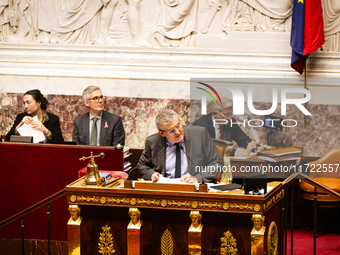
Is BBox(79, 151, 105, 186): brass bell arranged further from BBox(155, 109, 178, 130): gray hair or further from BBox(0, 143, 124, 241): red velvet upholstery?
BBox(0, 143, 124, 241): red velvet upholstery

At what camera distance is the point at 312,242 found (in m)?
5.16

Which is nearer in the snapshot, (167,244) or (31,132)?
(167,244)

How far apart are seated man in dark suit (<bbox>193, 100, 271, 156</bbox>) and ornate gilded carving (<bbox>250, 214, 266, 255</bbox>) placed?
2.73 meters

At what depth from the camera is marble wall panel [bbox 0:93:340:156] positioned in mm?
6582

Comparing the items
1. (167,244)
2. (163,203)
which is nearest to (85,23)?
(163,203)

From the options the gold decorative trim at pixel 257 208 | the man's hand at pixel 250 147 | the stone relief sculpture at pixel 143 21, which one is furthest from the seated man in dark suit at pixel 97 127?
the gold decorative trim at pixel 257 208

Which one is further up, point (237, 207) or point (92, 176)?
point (92, 176)

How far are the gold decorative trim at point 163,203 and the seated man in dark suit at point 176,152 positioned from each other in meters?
0.68

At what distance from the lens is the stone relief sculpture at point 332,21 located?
6457 mm

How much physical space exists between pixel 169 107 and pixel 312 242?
112 inches

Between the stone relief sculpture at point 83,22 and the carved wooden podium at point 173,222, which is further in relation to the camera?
the stone relief sculpture at point 83,22

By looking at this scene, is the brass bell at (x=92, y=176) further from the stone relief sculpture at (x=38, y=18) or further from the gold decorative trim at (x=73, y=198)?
the stone relief sculpture at (x=38, y=18)

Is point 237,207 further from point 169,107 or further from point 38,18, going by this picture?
point 38,18

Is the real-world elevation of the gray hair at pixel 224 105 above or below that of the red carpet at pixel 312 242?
above
